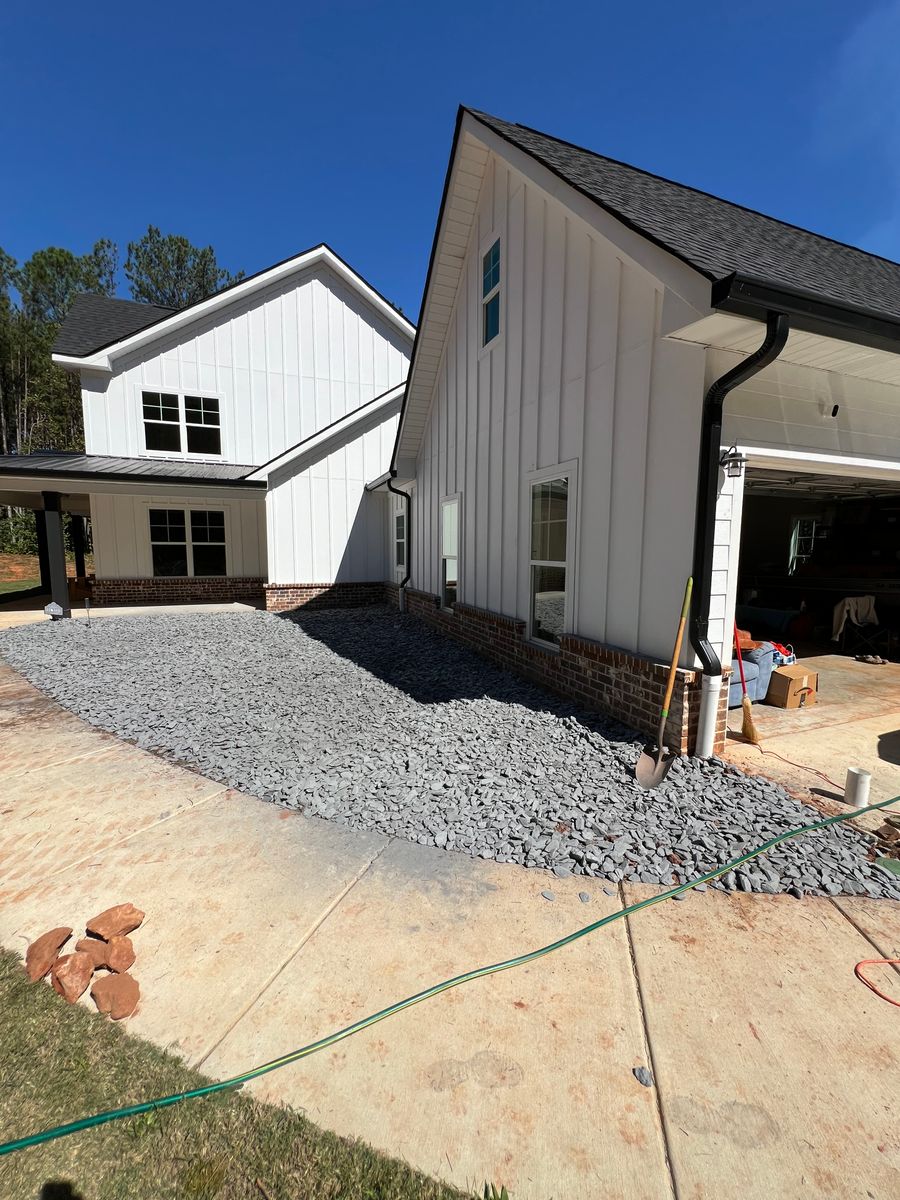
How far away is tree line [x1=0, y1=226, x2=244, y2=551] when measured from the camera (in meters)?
30.7

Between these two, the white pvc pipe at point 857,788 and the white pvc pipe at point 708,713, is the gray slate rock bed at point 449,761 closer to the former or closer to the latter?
the white pvc pipe at point 708,713

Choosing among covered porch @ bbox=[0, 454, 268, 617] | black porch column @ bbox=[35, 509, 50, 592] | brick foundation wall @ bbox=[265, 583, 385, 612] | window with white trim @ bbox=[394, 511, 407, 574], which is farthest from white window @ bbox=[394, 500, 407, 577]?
black porch column @ bbox=[35, 509, 50, 592]

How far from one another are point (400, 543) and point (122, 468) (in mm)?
6845

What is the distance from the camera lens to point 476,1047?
2004 mm

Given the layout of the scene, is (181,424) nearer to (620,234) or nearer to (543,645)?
(543,645)

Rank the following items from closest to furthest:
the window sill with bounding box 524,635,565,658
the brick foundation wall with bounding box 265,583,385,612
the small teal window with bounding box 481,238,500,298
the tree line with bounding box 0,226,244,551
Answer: the window sill with bounding box 524,635,565,658, the small teal window with bounding box 481,238,500,298, the brick foundation wall with bounding box 265,583,385,612, the tree line with bounding box 0,226,244,551

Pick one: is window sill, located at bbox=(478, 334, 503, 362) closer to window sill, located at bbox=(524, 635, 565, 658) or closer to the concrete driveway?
window sill, located at bbox=(524, 635, 565, 658)

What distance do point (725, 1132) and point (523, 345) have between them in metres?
7.06

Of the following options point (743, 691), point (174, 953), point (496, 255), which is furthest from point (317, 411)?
point (174, 953)

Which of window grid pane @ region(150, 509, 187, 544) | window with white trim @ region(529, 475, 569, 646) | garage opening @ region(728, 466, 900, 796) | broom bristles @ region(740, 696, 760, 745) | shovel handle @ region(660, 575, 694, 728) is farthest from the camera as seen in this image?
window grid pane @ region(150, 509, 187, 544)

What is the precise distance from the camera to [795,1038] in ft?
6.72

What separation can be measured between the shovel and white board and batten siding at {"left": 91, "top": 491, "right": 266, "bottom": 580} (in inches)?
494

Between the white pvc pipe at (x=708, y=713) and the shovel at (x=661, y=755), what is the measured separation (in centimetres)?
22

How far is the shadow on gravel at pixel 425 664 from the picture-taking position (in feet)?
19.0
